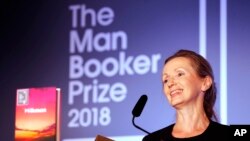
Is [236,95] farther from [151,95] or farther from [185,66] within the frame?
[185,66]

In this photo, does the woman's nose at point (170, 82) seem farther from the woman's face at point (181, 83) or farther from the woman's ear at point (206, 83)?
the woman's ear at point (206, 83)

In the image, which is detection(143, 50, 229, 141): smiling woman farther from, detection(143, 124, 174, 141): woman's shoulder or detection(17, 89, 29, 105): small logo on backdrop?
detection(17, 89, 29, 105): small logo on backdrop

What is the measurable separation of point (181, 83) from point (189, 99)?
88 millimetres

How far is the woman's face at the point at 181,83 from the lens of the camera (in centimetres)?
256

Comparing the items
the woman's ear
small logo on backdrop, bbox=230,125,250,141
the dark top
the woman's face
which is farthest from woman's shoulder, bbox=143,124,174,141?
small logo on backdrop, bbox=230,125,250,141

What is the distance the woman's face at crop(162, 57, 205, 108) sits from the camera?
2.56 m

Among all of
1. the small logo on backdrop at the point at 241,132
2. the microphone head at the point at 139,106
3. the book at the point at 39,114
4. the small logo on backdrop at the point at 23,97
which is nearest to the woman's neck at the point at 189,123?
the microphone head at the point at 139,106

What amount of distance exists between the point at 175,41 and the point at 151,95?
0.46 meters

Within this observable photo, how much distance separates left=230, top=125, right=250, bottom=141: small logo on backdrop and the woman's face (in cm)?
74

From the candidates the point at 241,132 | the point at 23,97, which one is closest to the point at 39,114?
the point at 23,97

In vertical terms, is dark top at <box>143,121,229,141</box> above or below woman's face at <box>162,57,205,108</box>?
below

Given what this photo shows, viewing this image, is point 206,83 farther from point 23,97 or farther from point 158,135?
point 23,97

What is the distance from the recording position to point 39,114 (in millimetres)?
4148

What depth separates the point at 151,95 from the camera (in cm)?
418
